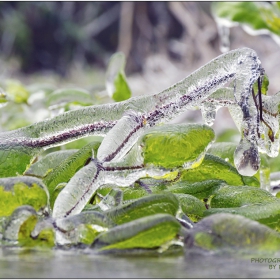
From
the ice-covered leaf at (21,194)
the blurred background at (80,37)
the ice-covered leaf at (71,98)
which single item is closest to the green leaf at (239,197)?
the ice-covered leaf at (21,194)

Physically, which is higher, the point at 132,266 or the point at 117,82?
the point at 117,82

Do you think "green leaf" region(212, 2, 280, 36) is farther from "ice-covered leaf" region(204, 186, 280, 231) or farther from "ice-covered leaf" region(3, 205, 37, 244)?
"ice-covered leaf" region(3, 205, 37, 244)

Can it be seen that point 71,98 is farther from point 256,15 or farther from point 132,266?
point 132,266

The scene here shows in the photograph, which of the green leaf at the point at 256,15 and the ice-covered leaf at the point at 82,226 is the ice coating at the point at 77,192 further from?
the green leaf at the point at 256,15

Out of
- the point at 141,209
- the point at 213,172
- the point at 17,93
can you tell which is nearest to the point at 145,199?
the point at 141,209

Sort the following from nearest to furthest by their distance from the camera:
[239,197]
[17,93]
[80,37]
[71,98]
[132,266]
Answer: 1. [132,266]
2. [239,197]
3. [71,98]
4. [17,93]
5. [80,37]

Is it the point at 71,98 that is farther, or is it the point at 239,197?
the point at 71,98

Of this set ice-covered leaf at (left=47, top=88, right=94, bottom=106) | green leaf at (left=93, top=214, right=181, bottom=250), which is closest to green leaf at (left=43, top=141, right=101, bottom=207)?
green leaf at (left=93, top=214, right=181, bottom=250)

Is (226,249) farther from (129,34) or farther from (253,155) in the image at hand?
(129,34)
